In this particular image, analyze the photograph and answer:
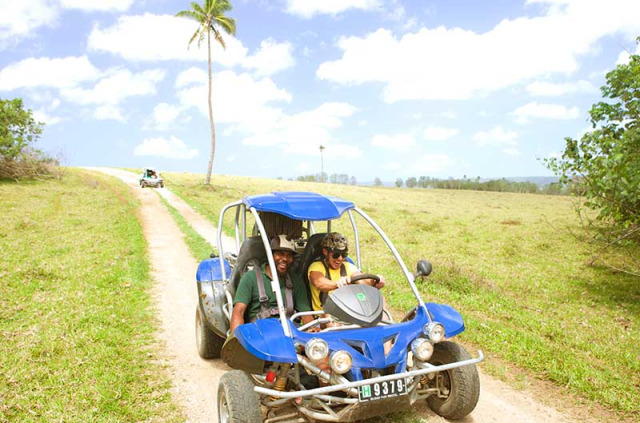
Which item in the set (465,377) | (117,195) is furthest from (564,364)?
(117,195)

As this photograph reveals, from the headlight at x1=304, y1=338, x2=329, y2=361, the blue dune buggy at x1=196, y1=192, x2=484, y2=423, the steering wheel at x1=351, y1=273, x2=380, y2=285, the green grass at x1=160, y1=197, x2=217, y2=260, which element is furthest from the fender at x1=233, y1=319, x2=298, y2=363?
the green grass at x1=160, y1=197, x2=217, y2=260

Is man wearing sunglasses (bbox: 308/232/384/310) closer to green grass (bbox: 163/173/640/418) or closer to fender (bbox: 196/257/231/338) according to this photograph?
fender (bbox: 196/257/231/338)

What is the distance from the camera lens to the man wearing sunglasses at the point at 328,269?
5238 millimetres

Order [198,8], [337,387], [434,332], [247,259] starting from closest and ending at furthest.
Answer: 1. [337,387]
2. [434,332]
3. [247,259]
4. [198,8]

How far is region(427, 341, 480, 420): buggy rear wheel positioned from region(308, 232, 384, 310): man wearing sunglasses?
1.08m

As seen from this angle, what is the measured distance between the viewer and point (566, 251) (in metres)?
16.9

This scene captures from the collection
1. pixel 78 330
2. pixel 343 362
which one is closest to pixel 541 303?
pixel 343 362

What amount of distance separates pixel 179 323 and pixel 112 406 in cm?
302

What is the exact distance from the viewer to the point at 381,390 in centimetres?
376

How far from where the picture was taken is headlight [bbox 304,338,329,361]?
3721 millimetres

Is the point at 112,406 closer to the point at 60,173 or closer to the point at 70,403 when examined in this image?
the point at 70,403

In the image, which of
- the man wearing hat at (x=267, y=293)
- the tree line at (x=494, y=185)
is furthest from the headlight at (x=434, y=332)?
the tree line at (x=494, y=185)

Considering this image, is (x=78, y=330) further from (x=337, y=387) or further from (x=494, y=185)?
(x=494, y=185)

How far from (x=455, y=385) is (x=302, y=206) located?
2617 millimetres
